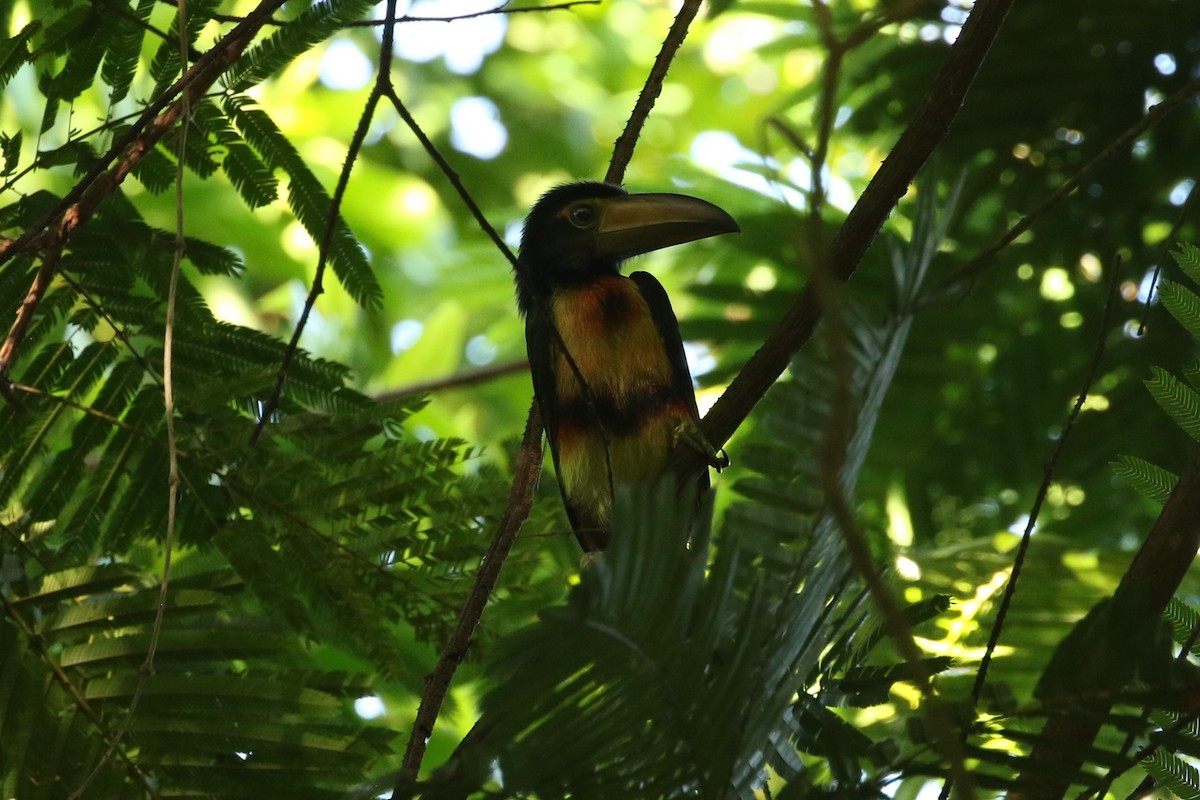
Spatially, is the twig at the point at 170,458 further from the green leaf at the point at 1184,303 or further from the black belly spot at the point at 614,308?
the green leaf at the point at 1184,303

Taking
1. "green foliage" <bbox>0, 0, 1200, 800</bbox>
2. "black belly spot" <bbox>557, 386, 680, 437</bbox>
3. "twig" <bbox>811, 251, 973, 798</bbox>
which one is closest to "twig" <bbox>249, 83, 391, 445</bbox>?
"green foliage" <bbox>0, 0, 1200, 800</bbox>

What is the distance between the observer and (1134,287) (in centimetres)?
486

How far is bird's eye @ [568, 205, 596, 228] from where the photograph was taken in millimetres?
4379

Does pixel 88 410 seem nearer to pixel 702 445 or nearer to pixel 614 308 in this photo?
pixel 702 445

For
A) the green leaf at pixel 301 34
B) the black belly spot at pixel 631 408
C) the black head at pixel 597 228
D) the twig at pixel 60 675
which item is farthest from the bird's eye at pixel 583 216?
the twig at pixel 60 675

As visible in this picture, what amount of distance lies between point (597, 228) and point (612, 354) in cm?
59

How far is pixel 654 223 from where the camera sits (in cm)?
416

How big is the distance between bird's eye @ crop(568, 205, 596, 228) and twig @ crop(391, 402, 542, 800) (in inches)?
52.5

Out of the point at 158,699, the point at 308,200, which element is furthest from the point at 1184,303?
the point at 158,699

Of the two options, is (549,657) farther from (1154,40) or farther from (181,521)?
(1154,40)

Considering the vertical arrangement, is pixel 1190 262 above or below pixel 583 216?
below

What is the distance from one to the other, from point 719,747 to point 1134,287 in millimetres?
3846

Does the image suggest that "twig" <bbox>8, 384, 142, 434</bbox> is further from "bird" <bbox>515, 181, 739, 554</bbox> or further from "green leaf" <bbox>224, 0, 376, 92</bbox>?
"bird" <bbox>515, 181, 739, 554</bbox>

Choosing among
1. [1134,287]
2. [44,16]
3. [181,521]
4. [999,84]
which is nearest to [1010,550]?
[1134,287]
